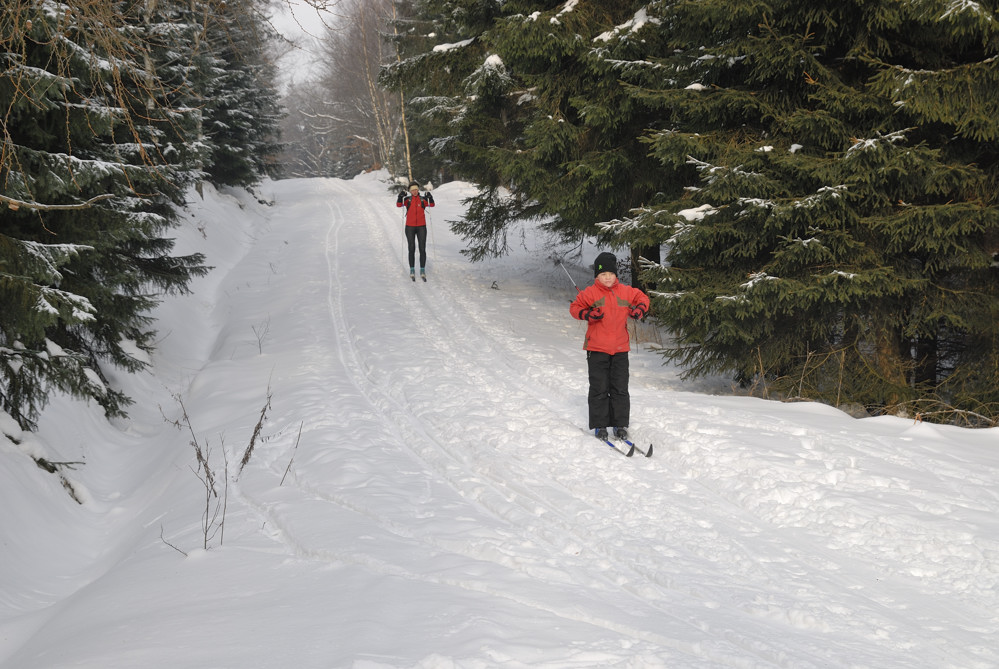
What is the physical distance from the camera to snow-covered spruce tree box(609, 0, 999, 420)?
669cm

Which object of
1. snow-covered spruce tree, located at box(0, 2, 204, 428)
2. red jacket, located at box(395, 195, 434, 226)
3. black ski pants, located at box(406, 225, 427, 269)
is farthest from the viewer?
black ski pants, located at box(406, 225, 427, 269)

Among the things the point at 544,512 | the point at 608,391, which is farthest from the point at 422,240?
the point at 544,512

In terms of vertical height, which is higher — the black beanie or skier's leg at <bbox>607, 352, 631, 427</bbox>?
the black beanie

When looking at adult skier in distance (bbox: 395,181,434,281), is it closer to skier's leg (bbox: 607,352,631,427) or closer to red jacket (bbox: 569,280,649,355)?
red jacket (bbox: 569,280,649,355)

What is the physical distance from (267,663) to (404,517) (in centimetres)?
191

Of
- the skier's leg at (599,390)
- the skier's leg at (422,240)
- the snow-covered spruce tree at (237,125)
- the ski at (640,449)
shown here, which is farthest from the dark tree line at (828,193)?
the snow-covered spruce tree at (237,125)

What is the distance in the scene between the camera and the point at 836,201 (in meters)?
6.97

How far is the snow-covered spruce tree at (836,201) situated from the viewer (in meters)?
6.69

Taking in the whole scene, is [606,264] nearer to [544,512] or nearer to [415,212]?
[544,512]

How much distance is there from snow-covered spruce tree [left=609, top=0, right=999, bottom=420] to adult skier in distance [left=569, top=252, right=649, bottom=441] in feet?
5.27

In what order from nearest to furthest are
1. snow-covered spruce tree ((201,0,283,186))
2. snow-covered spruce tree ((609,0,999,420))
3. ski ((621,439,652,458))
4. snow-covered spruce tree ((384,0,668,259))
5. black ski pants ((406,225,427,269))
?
ski ((621,439,652,458)) → snow-covered spruce tree ((609,0,999,420)) → snow-covered spruce tree ((384,0,668,259)) → black ski pants ((406,225,427,269)) → snow-covered spruce tree ((201,0,283,186))

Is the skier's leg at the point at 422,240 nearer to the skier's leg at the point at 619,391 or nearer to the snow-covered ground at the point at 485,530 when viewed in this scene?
the snow-covered ground at the point at 485,530

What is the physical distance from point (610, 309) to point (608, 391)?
831 mm

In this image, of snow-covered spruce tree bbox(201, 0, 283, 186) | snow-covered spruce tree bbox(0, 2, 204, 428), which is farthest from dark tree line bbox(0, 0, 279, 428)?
snow-covered spruce tree bbox(201, 0, 283, 186)
